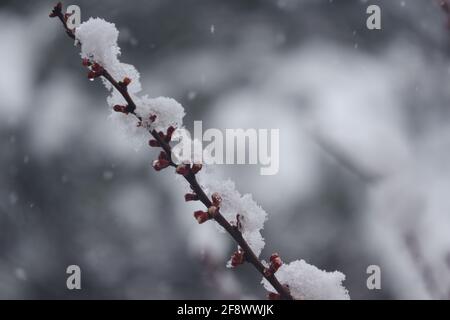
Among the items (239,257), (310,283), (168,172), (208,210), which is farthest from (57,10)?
(168,172)

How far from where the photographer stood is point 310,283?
3.18ft

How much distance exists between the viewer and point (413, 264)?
5.29 feet

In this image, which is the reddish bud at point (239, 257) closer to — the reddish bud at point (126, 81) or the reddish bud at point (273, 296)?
the reddish bud at point (273, 296)

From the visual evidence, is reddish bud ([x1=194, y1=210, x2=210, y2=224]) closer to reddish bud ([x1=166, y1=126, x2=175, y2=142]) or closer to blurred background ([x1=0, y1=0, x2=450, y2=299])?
reddish bud ([x1=166, y1=126, x2=175, y2=142])

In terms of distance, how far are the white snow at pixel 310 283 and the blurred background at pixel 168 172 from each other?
27.6 feet

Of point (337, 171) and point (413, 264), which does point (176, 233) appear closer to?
point (337, 171)

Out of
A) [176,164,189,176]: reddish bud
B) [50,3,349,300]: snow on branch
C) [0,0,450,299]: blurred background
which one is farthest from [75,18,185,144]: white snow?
[0,0,450,299]: blurred background

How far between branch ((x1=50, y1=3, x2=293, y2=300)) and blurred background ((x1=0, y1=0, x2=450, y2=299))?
334 inches

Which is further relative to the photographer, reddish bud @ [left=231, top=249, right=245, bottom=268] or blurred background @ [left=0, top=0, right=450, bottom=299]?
blurred background @ [left=0, top=0, right=450, bottom=299]

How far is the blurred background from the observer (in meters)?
10.1

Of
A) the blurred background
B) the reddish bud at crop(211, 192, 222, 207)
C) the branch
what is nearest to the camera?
the branch

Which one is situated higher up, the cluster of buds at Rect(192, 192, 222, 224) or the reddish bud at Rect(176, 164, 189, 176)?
the reddish bud at Rect(176, 164, 189, 176)
